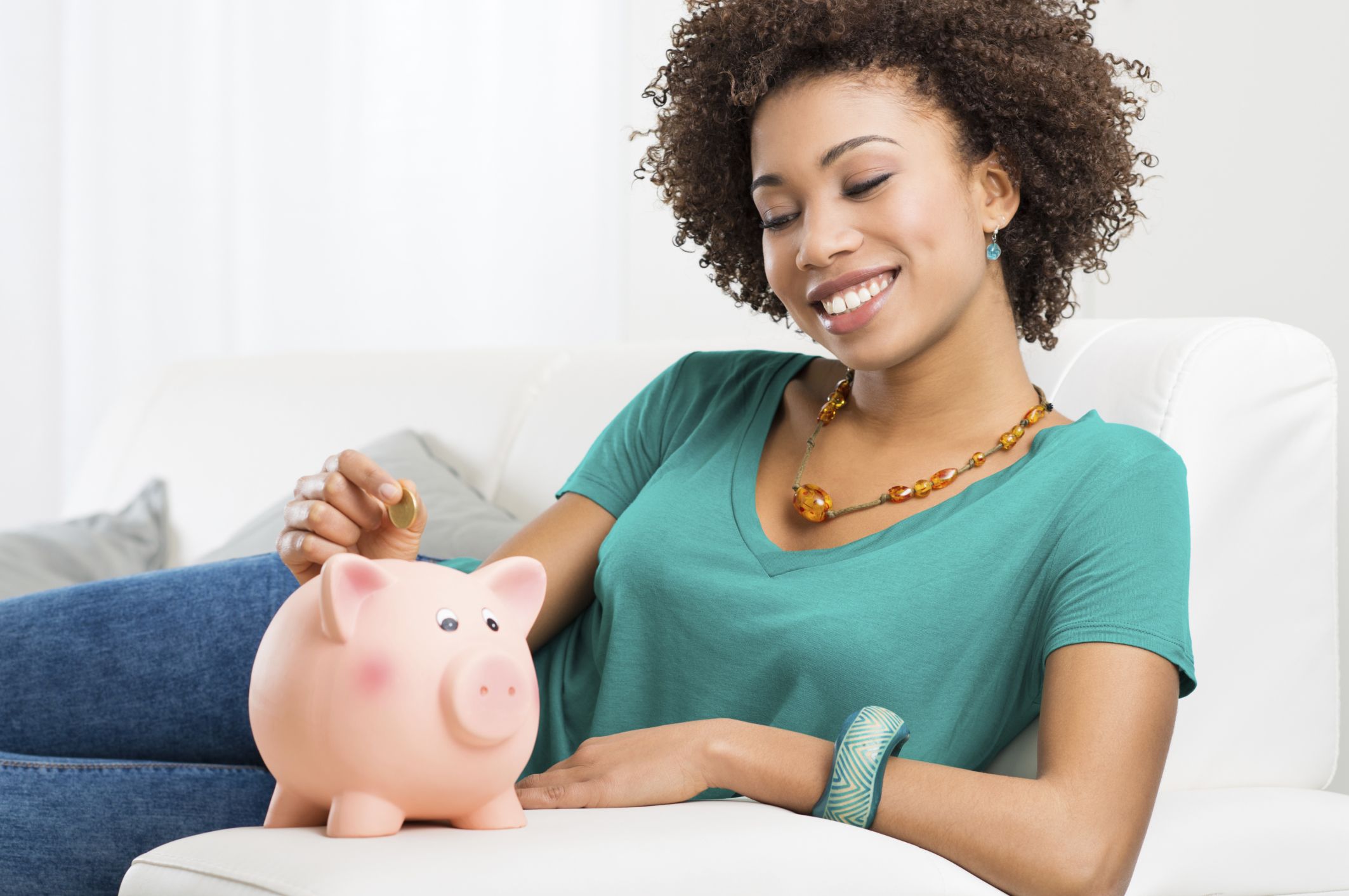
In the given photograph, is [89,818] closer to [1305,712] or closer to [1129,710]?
[1129,710]

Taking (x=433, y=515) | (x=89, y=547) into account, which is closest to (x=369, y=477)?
(x=433, y=515)

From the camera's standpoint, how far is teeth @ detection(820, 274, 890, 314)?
124 centimetres

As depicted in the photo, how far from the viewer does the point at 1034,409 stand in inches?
52.1

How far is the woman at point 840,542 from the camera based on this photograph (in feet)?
3.40

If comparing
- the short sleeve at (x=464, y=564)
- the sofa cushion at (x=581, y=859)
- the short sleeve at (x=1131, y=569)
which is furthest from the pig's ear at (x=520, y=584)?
the short sleeve at (x=464, y=564)

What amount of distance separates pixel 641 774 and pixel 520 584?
22 centimetres

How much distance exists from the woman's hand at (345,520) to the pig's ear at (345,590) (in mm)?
144

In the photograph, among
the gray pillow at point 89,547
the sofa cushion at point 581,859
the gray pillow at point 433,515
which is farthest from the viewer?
the gray pillow at point 89,547

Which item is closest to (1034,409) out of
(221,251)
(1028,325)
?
(1028,325)

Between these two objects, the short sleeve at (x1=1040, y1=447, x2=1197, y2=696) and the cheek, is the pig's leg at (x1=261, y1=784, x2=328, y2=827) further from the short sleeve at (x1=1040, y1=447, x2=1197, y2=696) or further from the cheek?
the short sleeve at (x1=1040, y1=447, x2=1197, y2=696)

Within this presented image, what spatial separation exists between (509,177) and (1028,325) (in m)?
2.31

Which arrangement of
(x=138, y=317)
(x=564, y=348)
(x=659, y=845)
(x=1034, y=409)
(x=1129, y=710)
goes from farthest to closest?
1. (x=138, y=317)
2. (x=564, y=348)
3. (x=1034, y=409)
4. (x=1129, y=710)
5. (x=659, y=845)

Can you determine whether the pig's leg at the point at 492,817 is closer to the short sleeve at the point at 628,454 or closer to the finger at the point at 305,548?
the finger at the point at 305,548

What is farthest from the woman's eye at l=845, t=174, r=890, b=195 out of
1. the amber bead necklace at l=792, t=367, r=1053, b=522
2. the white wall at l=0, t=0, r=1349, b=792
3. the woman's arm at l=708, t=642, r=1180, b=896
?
the white wall at l=0, t=0, r=1349, b=792
